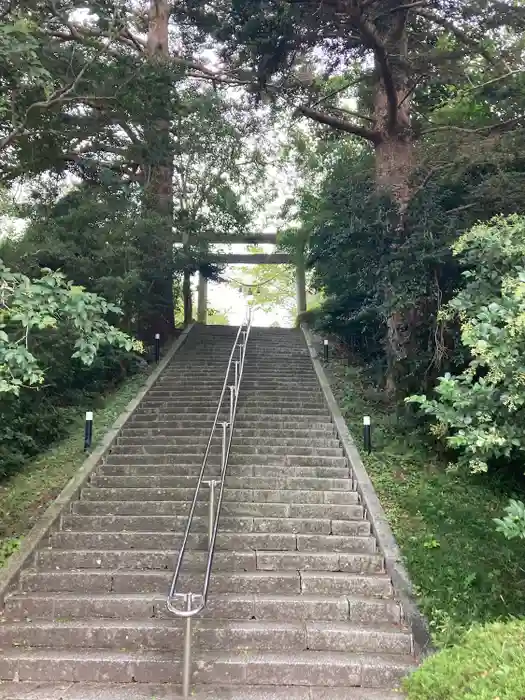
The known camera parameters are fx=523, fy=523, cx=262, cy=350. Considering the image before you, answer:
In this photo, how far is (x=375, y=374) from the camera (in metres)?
9.59

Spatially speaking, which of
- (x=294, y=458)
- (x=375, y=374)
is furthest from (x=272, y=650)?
(x=375, y=374)

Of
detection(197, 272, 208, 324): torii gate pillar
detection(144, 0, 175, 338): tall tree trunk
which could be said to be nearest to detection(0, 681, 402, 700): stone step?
detection(144, 0, 175, 338): tall tree trunk

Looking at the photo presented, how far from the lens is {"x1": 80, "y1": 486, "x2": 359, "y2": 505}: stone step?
18.9ft

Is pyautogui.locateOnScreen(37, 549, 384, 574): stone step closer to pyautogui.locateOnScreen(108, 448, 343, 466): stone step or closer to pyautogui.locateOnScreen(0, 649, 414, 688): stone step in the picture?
pyautogui.locateOnScreen(0, 649, 414, 688): stone step

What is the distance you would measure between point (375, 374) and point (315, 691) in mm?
6549

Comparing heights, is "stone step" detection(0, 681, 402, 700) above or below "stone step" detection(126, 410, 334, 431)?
below

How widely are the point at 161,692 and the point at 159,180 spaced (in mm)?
10728

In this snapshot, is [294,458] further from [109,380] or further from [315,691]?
[109,380]

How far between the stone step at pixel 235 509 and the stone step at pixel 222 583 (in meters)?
1.00

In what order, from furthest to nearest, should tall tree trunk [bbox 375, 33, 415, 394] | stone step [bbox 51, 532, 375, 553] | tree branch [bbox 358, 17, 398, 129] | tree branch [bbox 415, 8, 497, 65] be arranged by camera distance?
tree branch [bbox 415, 8, 497, 65], tall tree trunk [bbox 375, 33, 415, 394], tree branch [bbox 358, 17, 398, 129], stone step [bbox 51, 532, 375, 553]

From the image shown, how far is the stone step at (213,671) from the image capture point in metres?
3.64

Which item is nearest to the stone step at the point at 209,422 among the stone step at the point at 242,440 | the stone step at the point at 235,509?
the stone step at the point at 242,440

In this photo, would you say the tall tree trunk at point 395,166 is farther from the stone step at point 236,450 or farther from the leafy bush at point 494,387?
the leafy bush at point 494,387

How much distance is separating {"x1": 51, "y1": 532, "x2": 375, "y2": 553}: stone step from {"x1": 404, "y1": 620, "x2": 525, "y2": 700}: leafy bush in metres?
1.61
